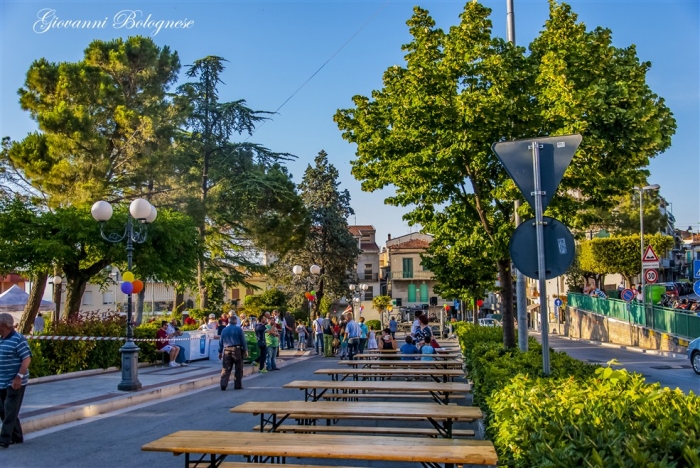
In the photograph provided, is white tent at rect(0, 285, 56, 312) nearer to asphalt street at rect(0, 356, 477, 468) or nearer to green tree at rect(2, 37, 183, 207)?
green tree at rect(2, 37, 183, 207)

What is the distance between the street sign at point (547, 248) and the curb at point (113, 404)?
751 centimetres

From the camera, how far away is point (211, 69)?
118 ft

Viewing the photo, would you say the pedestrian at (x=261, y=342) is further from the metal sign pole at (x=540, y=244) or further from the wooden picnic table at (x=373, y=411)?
the metal sign pole at (x=540, y=244)

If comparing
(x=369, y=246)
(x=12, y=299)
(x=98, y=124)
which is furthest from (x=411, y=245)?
(x=12, y=299)

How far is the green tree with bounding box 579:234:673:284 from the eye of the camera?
4503cm

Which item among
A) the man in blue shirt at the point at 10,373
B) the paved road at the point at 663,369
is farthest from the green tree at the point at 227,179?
the man in blue shirt at the point at 10,373

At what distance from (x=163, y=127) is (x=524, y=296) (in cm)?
2513

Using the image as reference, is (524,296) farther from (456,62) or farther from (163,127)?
(163,127)

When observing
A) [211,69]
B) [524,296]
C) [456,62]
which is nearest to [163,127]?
[211,69]

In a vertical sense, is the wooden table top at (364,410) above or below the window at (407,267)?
below

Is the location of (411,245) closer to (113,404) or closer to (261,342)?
(261,342)

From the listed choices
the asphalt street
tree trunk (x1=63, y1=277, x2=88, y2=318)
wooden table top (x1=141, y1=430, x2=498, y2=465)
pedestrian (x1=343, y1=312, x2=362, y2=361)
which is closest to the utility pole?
the asphalt street

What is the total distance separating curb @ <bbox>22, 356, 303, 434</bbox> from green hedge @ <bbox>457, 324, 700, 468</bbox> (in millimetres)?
7208

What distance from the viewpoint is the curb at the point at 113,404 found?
9.55 m
